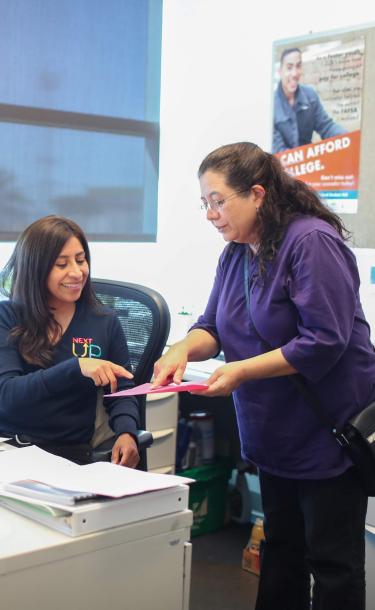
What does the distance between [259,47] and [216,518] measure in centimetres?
200

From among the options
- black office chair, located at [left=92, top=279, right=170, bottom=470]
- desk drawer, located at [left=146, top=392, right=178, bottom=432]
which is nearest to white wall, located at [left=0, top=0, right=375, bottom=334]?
desk drawer, located at [left=146, top=392, right=178, bottom=432]

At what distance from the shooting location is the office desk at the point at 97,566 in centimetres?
120

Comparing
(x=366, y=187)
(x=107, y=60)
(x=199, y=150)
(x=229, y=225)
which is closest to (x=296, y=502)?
(x=229, y=225)

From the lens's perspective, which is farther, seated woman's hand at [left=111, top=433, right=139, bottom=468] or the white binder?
seated woman's hand at [left=111, top=433, right=139, bottom=468]

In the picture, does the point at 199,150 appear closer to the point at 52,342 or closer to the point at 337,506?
the point at 52,342

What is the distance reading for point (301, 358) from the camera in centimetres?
158

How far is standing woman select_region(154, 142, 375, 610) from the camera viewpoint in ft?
5.24

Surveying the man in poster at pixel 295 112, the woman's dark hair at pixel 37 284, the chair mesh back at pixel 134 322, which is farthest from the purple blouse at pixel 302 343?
the man in poster at pixel 295 112

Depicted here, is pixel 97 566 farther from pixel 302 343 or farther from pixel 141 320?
pixel 141 320

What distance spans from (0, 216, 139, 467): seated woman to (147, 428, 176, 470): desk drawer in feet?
2.84

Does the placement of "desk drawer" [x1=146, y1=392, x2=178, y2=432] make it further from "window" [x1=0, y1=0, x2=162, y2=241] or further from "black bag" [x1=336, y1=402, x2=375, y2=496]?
"black bag" [x1=336, y1=402, x2=375, y2=496]

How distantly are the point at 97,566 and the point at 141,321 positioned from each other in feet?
3.22

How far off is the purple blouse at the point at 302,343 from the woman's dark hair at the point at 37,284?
1.62 feet

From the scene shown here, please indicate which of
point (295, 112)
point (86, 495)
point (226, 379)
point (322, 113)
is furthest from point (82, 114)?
point (86, 495)
